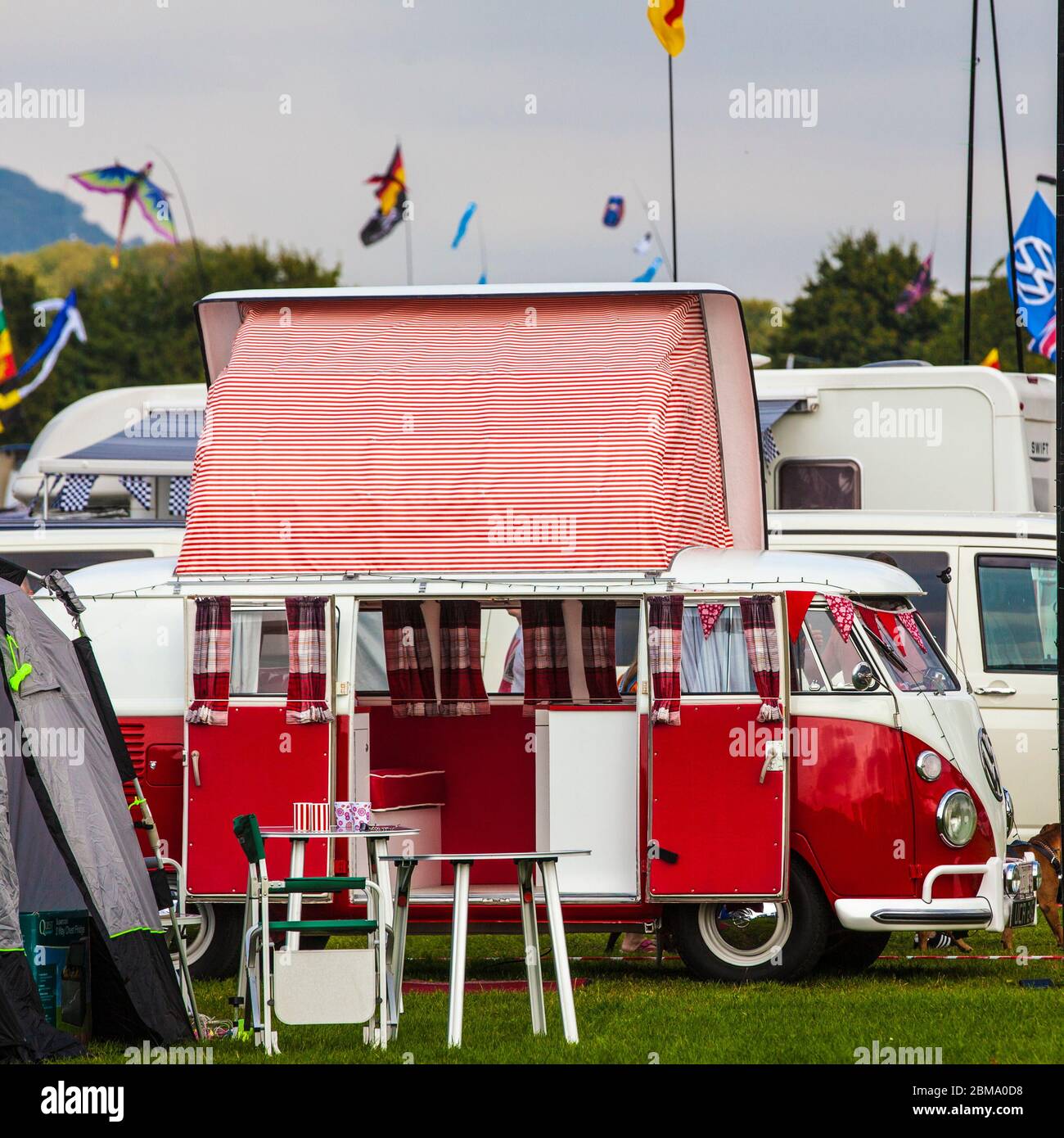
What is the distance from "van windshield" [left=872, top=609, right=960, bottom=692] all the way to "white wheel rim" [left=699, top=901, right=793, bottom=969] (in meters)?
1.42

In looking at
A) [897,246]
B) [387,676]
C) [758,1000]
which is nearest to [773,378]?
[387,676]

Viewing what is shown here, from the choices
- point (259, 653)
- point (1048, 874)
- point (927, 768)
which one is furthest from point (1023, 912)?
point (259, 653)

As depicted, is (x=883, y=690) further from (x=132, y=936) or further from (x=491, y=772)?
(x=132, y=936)

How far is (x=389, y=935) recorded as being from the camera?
9531mm

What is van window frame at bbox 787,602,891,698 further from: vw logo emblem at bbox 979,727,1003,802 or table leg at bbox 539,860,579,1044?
table leg at bbox 539,860,579,1044

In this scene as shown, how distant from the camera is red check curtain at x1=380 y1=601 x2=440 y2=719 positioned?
12.1 m

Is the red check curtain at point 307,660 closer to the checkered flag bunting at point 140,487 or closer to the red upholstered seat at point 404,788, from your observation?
the red upholstered seat at point 404,788

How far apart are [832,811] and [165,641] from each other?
12.9 feet

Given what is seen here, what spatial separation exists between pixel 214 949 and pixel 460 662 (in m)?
2.40

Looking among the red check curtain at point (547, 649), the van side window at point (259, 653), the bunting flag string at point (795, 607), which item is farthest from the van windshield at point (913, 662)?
the van side window at point (259, 653)

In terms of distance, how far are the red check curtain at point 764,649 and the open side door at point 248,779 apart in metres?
2.26

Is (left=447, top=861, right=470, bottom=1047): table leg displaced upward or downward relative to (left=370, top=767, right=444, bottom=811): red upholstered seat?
downward

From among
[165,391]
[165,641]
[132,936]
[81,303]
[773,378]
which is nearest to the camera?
[132,936]

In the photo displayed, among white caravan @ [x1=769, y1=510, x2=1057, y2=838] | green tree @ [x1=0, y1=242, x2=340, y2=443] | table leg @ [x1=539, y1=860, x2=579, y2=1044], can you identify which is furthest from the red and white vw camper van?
green tree @ [x1=0, y1=242, x2=340, y2=443]
